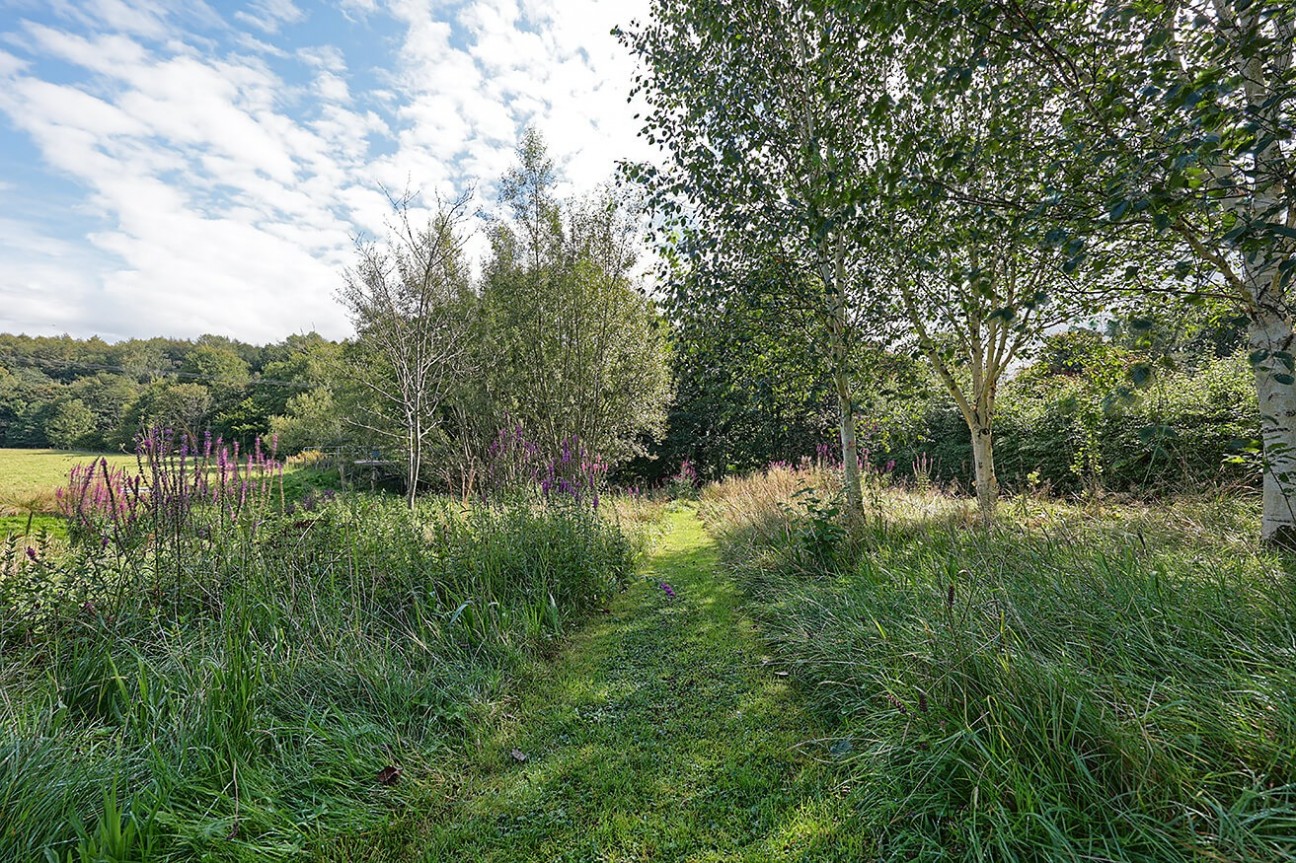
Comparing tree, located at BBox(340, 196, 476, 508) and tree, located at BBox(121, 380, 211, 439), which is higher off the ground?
tree, located at BBox(340, 196, 476, 508)

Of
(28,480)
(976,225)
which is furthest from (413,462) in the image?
(28,480)

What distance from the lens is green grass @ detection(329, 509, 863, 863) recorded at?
1.96 m

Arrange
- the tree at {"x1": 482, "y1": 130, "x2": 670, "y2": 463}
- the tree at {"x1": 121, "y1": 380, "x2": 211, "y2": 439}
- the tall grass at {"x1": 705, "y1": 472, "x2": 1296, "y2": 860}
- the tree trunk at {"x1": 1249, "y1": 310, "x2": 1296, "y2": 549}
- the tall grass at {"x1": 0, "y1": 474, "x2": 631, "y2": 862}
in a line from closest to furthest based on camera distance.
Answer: the tall grass at {"x1": 705, "y1": 472, "x2": 1296, "y2": 860} → the tall grass at {"x1": 0, "y1": 474, "x2": 631, "y2": 862} → the tree trunk at {"x1": 1249, "y1": 310, "x2": 1296, "y2": 549} → the tree at {"x1": 121, "y1": 380, "x2": 211, "y2": 439} → the tree at {"x1": 482, "y1": 130, "x2": 670, "y2": 463}

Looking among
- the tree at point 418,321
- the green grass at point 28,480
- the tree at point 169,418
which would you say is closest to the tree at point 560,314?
the tree at point 418,321

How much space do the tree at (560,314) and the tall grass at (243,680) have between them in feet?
23.1

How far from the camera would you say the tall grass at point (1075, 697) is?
1487 millimetres

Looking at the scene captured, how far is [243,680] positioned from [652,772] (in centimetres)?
201

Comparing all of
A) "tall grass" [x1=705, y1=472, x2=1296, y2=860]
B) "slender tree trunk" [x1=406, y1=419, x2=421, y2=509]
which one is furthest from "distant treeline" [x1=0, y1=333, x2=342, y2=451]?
"tall grass" [x1=705, y1=472, x2=1296, y2=860]

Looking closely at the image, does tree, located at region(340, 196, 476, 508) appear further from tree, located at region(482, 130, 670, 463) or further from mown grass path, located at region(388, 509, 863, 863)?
mown grass path, located at region(388, 509, 863, 863)

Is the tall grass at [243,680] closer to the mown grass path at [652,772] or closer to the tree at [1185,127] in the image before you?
the mown grass path at [652,772]

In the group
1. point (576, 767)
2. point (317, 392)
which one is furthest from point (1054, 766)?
point (317, 392)

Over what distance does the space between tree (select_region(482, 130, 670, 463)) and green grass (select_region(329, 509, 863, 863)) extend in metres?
7.74

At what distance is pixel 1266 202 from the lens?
3270 mm

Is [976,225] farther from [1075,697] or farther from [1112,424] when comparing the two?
[1112,424]
